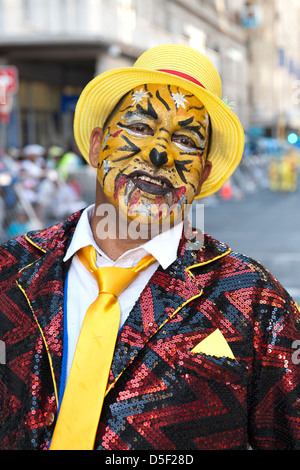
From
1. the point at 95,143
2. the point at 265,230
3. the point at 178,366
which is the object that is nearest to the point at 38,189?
the point at 265,230

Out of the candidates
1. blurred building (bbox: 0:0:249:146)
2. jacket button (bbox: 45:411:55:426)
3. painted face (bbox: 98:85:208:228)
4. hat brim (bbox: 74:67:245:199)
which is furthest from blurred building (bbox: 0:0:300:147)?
jacket button (bbox: 45:411:55:426)

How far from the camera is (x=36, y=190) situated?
13625 millimetres

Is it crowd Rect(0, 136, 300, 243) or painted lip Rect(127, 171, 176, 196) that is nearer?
painted lip Rect(127, 171, 176, 196)

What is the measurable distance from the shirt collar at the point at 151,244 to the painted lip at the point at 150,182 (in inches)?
6.2

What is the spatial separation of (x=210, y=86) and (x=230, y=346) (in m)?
0.94

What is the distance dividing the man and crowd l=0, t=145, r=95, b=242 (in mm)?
8695

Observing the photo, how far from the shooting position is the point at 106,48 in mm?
24531

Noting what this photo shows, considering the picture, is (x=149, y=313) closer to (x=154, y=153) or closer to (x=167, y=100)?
(x=154, y=153)

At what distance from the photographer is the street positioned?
10945 mm

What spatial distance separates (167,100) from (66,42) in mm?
22956

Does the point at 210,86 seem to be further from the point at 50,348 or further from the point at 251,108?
the point at 251,108

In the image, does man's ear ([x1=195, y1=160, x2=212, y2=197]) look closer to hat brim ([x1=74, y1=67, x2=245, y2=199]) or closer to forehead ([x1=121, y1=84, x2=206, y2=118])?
hat brim ([x1=74, y1=67, x2=245, y2=199])

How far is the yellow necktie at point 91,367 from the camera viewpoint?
1.95 metres
